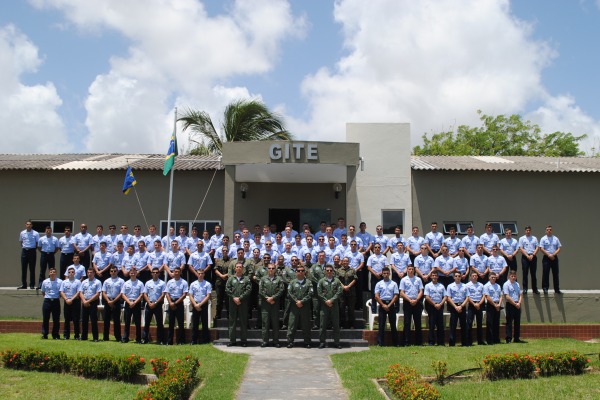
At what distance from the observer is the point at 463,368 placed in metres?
9.82

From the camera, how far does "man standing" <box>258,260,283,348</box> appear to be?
12469 millimetres

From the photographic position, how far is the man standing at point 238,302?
12469 millimetres

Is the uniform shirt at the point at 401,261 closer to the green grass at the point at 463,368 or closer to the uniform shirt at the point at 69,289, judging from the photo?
the green grass at the point at 463,368

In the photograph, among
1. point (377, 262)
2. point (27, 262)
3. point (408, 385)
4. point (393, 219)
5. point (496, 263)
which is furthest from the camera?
point (393, 219)

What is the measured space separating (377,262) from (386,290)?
99cm

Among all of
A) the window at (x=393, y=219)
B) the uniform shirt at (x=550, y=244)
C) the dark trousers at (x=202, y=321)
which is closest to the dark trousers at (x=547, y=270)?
the uniform shirt at (x=550, y=244)

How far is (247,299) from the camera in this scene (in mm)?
12641

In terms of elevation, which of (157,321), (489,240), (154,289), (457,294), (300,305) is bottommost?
(157,321)

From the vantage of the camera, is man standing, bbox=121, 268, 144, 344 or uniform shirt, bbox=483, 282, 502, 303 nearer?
man standing, bbox=121, 268, 144, 344

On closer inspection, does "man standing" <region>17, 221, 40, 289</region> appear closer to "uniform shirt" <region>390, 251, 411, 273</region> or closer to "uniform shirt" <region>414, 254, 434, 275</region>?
"uniform shirt" <region>390, 251, 411, 273</region>

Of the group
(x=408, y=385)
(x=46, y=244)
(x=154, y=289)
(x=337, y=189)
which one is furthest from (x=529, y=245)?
(x=46, y=244)

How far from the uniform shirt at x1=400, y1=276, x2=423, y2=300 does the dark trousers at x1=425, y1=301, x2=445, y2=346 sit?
12.5 inches

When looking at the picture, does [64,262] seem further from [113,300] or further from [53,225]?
[53,225]

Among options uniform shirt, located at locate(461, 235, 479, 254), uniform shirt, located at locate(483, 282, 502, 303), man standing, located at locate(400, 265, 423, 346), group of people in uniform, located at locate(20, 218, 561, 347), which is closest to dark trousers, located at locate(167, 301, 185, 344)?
group of people in uniform, located at locate(20, 218, 561, 347)
